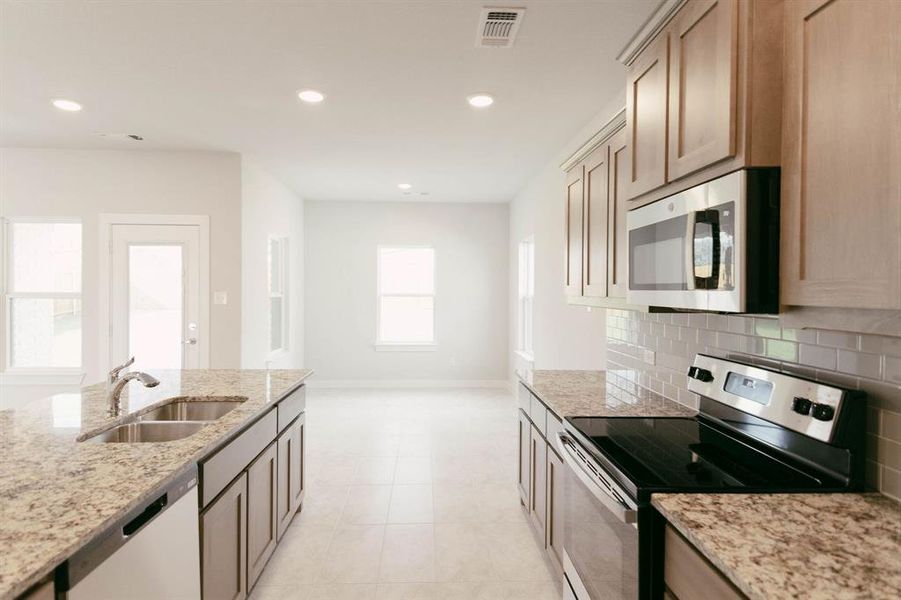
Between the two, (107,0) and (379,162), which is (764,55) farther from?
(379,162)

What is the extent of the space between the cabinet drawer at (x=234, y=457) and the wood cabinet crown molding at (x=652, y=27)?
2.13m

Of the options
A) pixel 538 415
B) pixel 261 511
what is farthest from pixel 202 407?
pixel 538 415

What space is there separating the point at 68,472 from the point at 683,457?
1809 mm

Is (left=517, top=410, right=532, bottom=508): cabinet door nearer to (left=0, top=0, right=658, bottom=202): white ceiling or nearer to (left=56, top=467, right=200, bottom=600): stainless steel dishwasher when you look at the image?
(left=56, top=467, right=200, bottom=600): stainless steel dishwasher

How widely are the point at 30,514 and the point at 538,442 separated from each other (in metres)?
2.00

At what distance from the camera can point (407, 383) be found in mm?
7141

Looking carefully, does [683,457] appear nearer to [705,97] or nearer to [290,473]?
[705,97]

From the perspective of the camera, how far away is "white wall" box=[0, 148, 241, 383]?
4.54 meters

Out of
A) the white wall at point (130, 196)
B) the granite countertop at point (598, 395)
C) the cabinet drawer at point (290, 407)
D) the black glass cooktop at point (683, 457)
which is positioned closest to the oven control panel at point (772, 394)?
the black glass cooktop at point (683, 457)

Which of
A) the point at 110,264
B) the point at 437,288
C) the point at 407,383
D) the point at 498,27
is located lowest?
the point at 407,383

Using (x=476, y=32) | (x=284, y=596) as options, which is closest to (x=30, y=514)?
(x=284, y=596)

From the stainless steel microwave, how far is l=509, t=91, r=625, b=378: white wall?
1.74 metres

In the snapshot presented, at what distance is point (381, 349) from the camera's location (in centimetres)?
712

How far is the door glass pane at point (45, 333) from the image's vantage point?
471cm
